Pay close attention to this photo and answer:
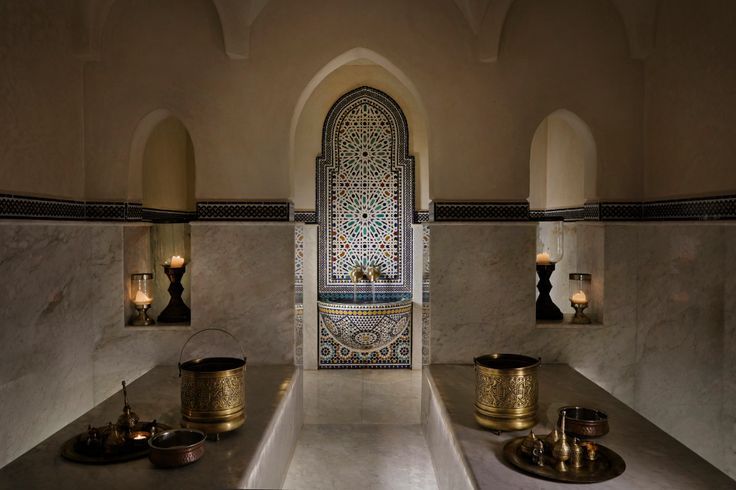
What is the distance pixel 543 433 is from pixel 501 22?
245 centimetres

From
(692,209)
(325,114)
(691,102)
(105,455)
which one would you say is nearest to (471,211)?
(692,209)

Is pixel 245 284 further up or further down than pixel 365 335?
further up

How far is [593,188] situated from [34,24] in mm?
3427

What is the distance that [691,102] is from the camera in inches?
133

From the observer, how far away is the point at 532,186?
230 inches

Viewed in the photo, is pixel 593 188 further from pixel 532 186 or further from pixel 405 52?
pixel 532 186

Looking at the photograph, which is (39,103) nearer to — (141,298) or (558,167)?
(141,298)

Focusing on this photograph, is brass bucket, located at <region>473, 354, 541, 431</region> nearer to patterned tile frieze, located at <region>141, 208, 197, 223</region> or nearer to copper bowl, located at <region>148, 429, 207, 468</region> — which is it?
copper bowl, located at <region>148, 429, 207, 468</region>

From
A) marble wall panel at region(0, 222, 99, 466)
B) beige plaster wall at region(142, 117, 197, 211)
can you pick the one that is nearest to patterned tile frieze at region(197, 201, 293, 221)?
marble wall panel at region(0, 222, 99, 466)

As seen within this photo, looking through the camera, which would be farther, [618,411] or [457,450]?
[618,411]

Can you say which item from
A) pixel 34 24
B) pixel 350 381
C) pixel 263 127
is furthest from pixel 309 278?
pixel 34 24

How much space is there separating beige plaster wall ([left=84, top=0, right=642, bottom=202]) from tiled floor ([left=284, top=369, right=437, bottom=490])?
164cm

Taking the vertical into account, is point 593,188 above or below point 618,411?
above

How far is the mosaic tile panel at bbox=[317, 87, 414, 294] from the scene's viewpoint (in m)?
5.80
